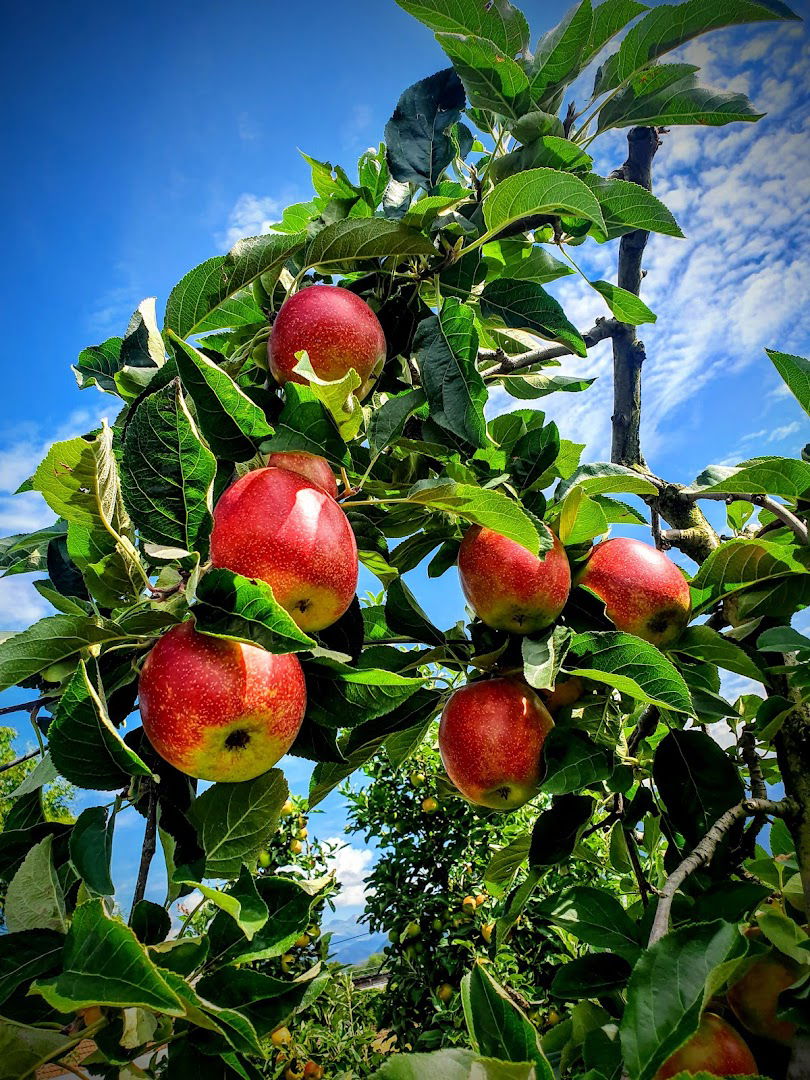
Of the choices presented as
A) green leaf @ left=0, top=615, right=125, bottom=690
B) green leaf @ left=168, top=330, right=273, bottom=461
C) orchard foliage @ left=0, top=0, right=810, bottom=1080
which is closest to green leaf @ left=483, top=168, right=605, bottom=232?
orchard foliage @ left=0, top=0, right=810, bottom=1080

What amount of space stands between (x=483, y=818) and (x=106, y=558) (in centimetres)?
359

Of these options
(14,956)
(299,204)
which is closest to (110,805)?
(14,956)

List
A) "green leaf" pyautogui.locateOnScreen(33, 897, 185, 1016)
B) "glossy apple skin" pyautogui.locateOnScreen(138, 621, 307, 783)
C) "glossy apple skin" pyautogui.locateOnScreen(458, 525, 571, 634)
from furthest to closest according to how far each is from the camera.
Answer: "glossy apple skin" pyautogui.locateOnScreen(458, 525, 571, 634) < "glossy apple skin" pyautogui.locateOnScreen(138, 621, 307, 783) < "green leaf" pyautogui.locateOnScreen(33, 897, 185, 1016)

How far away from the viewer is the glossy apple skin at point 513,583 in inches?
49.4

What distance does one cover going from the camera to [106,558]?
1034mm

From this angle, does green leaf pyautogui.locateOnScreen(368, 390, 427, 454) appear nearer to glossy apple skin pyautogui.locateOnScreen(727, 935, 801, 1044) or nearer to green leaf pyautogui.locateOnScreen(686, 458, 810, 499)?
green leaf pyautogui.locateOnScreen(686, 458, 810, 499)

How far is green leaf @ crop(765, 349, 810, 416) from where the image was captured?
1372 millimetres

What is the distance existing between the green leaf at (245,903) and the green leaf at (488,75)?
1.47 meters

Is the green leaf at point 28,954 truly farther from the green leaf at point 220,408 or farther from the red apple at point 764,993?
the red apple at point 764,993

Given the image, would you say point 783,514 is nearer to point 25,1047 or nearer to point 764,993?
point 764,993

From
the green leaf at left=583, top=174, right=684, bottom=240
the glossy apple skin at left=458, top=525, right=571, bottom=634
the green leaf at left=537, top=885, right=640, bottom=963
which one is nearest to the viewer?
the green leaf at left=537, top=885, right=640, bottom=963

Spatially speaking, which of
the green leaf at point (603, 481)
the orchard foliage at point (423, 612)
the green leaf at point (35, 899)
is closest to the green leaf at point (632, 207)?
the orchard foliage at point (423, 612)

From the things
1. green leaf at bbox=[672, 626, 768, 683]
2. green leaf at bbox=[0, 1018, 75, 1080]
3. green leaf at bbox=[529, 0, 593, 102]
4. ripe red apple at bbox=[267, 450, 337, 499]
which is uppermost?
green leaf at bbox=[529, 0, 593, 102]

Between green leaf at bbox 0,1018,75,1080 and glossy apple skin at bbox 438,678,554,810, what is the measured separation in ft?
2.47
